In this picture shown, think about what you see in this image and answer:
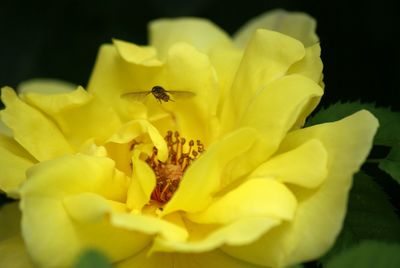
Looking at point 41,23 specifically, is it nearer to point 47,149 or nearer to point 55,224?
point 47,149

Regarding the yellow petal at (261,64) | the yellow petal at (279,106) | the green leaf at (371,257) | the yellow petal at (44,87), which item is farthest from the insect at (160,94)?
→ the green leaf at (371,257)

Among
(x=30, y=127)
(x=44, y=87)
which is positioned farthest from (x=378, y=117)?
(x=44, y=87)

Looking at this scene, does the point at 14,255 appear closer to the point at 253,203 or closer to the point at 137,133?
the point at 137,133

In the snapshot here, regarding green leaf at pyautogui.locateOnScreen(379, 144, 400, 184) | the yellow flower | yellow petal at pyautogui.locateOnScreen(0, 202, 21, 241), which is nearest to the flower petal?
the yellow flower

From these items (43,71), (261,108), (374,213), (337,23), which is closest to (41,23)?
(43,71)

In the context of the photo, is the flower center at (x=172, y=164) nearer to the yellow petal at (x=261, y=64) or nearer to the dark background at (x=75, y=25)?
the yellow petal at (x=261, y=64)

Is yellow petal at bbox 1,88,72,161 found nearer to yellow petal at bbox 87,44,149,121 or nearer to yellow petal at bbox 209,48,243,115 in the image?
yellow petal at bbox 87,44,149,121

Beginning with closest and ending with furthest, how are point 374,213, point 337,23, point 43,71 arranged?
point 374,213 → point 337,23 → point 43,71
